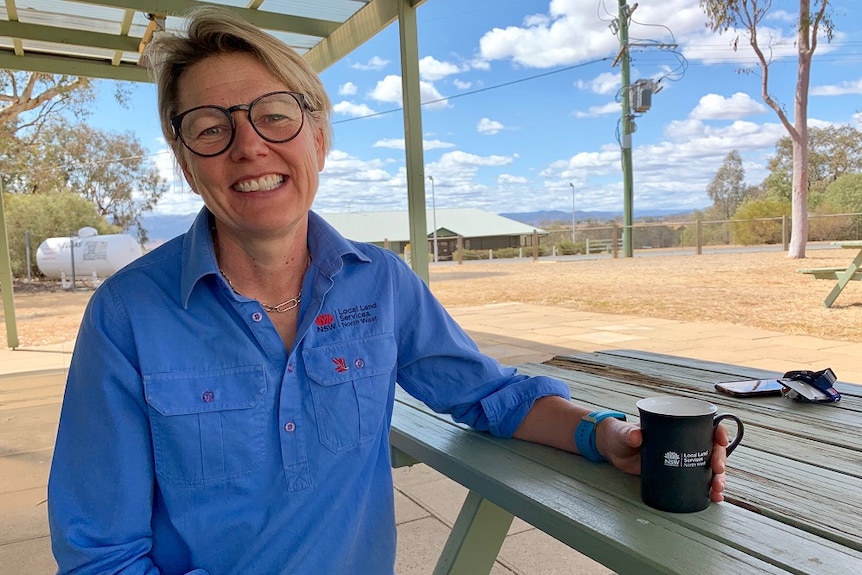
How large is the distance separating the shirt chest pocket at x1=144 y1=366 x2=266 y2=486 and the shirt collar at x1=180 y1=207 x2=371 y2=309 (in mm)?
127

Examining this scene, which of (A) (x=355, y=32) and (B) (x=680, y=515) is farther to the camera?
(A) (x=355, y=32)

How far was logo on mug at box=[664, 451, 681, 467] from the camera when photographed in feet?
2.61

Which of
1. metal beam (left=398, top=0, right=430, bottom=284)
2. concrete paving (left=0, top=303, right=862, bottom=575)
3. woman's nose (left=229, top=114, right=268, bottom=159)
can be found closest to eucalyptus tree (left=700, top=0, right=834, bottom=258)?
concrete paving (left=0, top=303, right=862, bottom=575)

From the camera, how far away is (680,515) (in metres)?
0.81

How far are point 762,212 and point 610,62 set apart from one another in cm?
605

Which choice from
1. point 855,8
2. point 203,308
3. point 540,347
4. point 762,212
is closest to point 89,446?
point 203,308

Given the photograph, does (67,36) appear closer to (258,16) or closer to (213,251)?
(258,16)

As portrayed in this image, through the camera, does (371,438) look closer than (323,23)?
Yes

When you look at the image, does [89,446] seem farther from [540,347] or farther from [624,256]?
[624,256]

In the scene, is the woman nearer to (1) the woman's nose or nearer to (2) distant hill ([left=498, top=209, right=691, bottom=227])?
(1) the woman's nose

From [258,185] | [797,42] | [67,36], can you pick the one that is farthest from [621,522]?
[797,42]

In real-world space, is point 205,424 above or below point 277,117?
below

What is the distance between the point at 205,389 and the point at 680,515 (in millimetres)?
682

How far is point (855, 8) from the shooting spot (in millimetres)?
8008
